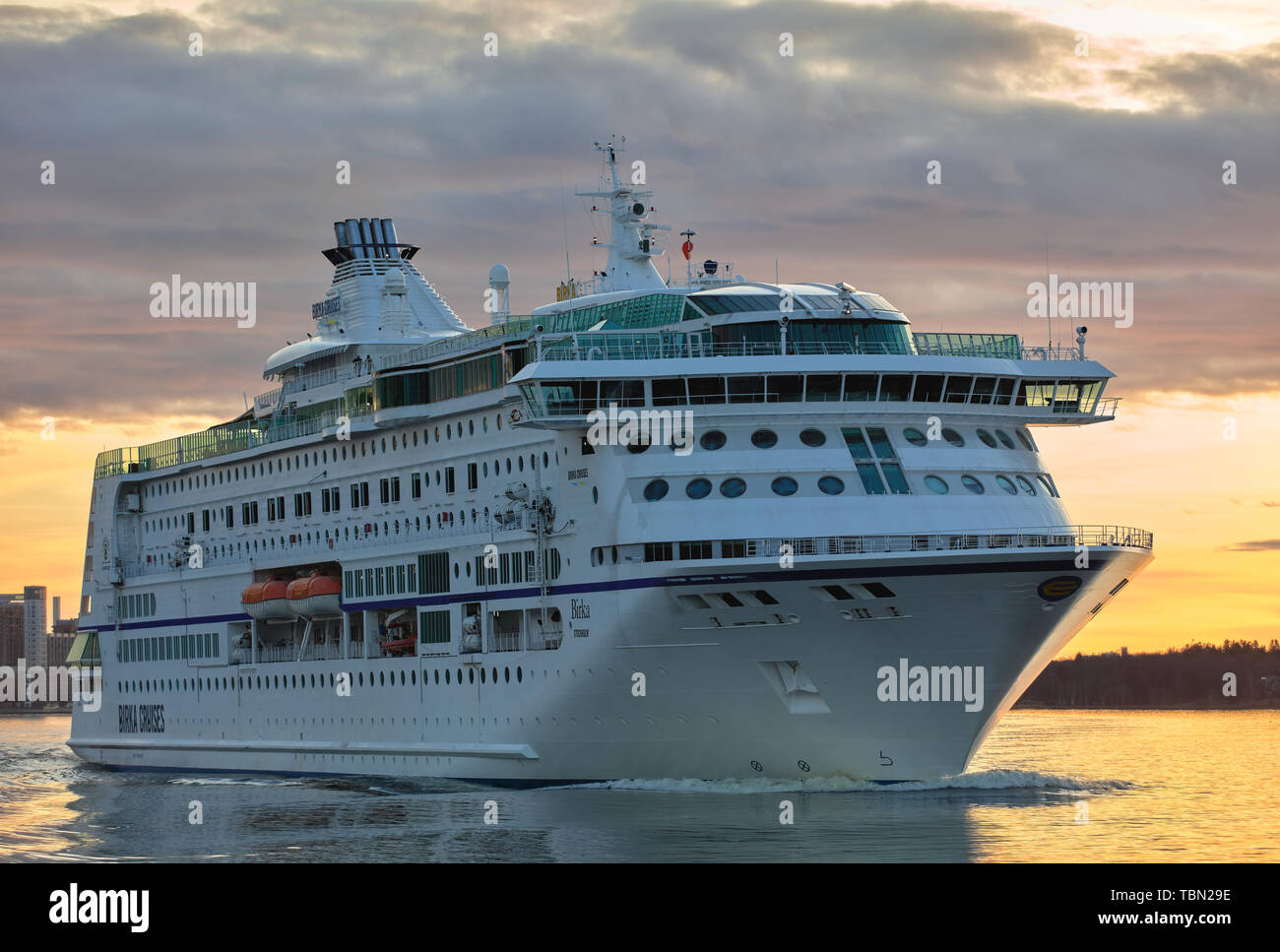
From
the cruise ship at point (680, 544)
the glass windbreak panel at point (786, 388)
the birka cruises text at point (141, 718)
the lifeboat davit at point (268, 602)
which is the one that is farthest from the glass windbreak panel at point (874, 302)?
the birka cruises text at point (141, 718)

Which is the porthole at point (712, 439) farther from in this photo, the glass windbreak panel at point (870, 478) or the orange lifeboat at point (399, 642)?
the orange lifeboat at point (399, 642)

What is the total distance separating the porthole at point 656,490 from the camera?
1528 inches

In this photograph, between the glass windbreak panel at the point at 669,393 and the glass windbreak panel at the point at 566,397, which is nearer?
the glass windbreak panel at the point at 669,393

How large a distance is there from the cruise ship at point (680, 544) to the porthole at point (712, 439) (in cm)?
4

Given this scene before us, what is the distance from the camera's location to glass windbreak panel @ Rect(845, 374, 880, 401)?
3966cm

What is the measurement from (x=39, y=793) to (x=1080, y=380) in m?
31.7

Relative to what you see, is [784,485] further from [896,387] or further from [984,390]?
[984,390]

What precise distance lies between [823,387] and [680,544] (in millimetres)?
4838

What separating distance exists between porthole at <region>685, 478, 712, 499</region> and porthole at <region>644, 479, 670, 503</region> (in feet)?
1.55

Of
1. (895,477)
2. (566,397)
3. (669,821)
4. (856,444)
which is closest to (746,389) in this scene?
(856,444)

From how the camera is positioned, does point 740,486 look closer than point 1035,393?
Yes

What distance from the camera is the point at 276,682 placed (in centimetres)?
5250

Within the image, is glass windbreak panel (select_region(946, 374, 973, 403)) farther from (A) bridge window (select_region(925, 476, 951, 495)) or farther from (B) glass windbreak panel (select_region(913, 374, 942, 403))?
(A) bridge window (select_region(925, 476, 951, 495))
